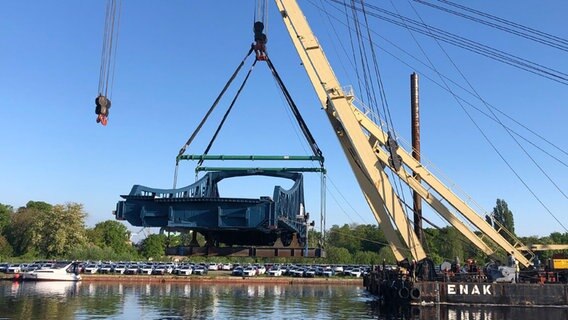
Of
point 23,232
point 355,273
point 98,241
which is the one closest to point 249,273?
point 355,273

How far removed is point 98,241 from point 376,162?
309 feet

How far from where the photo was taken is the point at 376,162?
1278 inches

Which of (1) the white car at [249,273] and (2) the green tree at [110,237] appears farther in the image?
(2) the green tree at [110,237]

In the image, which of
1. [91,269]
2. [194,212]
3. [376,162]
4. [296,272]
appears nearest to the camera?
[194,212]

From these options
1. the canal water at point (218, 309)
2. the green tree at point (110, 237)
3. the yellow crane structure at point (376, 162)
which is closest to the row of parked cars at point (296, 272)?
the canal water at point (218, 309)

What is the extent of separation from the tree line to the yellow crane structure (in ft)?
117

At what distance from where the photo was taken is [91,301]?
40.1m

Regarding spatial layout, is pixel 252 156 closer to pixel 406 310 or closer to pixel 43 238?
pixel 406 310

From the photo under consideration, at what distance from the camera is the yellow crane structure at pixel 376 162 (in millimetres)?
31750

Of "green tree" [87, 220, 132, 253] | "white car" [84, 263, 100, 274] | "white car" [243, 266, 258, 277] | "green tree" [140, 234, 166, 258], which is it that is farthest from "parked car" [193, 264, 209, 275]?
"green tree" [87, 220, 132, 253]

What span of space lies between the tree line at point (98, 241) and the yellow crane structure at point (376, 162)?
35630mm

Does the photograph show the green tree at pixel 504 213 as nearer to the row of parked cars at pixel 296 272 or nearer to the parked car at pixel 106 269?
the row of parked cars at pixel 296 272

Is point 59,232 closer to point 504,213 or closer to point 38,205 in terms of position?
Result: point 38,205

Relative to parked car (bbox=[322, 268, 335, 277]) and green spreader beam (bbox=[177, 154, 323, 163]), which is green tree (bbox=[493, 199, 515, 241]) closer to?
→ parked car (bbox=[322, 268, 335, 277])
